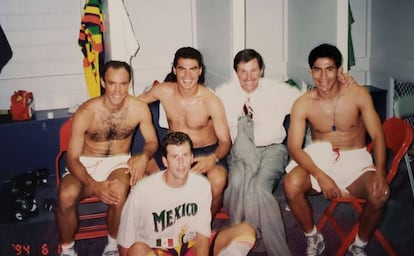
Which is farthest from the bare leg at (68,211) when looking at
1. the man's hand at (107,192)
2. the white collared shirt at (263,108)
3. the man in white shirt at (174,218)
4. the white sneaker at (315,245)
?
the white sneaker at (315,245)

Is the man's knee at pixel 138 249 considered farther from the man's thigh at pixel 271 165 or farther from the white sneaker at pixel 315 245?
the white sneaker at pixel 315 245

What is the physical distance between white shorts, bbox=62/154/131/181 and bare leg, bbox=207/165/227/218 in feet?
1.78

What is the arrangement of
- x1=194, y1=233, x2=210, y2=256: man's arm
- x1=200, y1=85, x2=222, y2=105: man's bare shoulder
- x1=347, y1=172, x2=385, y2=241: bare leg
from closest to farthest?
x1=194, y1=233, x2=210, y2=256: man's arm, x1=347, y1=172, x2=385, y2=241: bare leg, x1=200, y1=85, x2=222, y2=105: man's bare shoulder

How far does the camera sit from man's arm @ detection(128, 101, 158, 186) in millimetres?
2791

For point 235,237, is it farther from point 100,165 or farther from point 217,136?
point 100,165

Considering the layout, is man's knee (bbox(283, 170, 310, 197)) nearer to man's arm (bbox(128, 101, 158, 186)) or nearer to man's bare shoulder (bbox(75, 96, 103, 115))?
man's arm (bbox(128, 101, 158, 186))

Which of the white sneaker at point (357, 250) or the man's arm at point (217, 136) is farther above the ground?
the man's arm at point (217, 136)

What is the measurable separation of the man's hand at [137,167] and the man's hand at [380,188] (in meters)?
1.29

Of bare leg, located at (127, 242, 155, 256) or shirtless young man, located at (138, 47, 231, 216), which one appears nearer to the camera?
bare leg, located at (127, 242, 155, 256)

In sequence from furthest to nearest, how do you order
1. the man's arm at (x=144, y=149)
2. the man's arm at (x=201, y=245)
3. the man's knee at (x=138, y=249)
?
the man's arm at (x=144, y=149) → the man's arm at (x=201, y=245) → the man's knee at (x=138, y=249)

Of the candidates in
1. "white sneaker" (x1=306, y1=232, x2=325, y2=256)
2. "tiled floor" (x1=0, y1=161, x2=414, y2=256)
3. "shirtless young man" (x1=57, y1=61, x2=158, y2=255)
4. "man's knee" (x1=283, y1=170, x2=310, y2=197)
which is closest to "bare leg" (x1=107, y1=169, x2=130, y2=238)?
"shirtless young man" (x1=57, y1=61, x2=158, y2=255)

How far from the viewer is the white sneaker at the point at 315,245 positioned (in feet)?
9.27

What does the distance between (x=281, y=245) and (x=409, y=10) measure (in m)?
2.78

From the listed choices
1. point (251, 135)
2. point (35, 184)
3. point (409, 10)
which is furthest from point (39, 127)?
point (409, 10)
